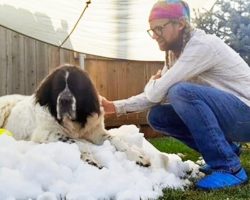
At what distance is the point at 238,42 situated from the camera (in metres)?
6.38

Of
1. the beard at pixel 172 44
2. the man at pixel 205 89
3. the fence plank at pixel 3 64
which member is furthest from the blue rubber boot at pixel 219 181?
the fence plank at pixel 3 64

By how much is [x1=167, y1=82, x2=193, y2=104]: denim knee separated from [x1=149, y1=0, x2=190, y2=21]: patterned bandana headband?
417 millimetres

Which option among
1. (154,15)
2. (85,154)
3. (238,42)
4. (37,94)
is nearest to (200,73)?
(154,15)

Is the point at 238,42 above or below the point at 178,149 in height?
above

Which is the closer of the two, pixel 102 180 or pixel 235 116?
pixel 102 180

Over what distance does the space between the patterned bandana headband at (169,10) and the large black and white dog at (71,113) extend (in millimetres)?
749

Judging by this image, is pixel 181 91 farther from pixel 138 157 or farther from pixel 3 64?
pixel 3 64

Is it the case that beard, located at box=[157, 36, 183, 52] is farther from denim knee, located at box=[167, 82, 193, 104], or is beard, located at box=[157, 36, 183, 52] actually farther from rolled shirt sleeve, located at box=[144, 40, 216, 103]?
denim knee, located at box=[167, 82, 193, 104]

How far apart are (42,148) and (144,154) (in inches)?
33.0

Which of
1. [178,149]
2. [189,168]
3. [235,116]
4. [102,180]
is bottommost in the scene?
[178,149]

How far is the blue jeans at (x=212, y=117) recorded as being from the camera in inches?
115

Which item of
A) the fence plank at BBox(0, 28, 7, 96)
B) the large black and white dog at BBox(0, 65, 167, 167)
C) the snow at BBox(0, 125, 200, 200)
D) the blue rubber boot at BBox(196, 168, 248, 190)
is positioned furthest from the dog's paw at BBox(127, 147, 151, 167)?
the fence plank at BBox(0, 28, 7, 96)

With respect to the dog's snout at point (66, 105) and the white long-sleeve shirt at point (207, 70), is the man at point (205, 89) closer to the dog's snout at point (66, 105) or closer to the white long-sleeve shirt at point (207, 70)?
the white long-sleeve shirt at point (207, 70)

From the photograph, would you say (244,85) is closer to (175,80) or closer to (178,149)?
(175,80)
